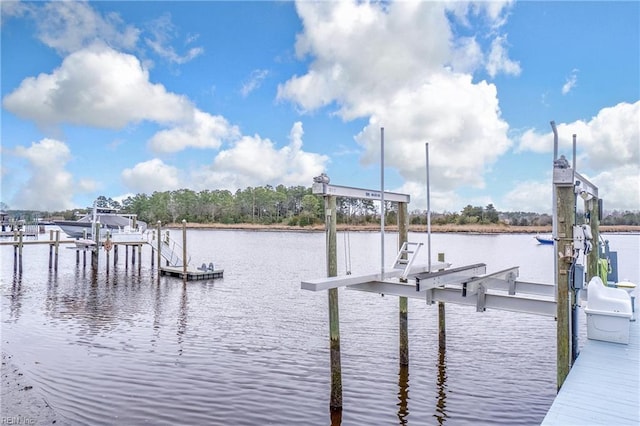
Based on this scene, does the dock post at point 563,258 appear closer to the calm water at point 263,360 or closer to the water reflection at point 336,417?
the calm water at point 263,360

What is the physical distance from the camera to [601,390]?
15.7ft

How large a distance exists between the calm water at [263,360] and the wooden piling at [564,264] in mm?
2018

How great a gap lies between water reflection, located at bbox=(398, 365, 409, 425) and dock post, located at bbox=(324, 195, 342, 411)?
1031 millimetres

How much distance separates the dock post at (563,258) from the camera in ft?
18.3

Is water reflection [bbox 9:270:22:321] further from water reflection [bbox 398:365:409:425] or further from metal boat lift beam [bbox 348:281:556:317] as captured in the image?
metal boat lift beam [bbox 348:281:556:317]

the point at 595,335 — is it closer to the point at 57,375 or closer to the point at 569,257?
the point at 569,257

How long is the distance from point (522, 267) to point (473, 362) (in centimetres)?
2277

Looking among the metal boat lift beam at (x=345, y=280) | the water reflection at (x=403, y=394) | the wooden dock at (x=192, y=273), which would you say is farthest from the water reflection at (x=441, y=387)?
the wooden dock at (x=192, y=273)

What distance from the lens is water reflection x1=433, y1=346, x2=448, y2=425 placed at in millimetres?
7301

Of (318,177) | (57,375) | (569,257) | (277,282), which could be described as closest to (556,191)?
(569,257)

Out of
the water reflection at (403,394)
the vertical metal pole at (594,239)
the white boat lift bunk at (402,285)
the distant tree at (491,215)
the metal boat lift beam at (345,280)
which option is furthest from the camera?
the distant tree at (491,215)

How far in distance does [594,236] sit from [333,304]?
6.39m

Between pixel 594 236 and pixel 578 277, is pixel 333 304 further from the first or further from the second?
pixel 594 236

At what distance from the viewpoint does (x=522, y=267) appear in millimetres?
30141
